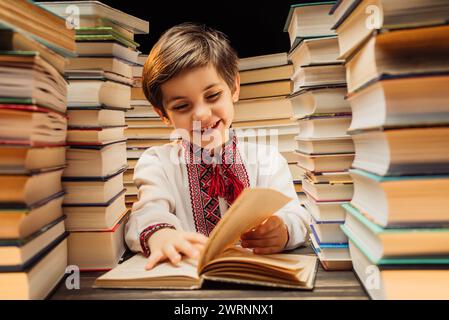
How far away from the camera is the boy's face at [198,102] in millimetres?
1062

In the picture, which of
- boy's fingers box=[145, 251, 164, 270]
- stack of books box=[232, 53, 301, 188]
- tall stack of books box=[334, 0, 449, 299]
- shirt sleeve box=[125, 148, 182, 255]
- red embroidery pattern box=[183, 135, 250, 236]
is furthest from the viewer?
stack of books box=[232, 53, 301, 188]

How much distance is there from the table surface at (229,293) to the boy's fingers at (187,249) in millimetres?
82

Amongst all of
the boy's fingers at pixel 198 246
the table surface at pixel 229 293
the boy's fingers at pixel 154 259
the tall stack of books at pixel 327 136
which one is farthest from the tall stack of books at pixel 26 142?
the tall stack of books at pixel 327 136

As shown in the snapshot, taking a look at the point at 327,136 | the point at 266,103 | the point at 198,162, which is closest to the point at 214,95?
the point at 198,162

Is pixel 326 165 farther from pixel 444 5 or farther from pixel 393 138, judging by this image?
Result: pixel 444 5

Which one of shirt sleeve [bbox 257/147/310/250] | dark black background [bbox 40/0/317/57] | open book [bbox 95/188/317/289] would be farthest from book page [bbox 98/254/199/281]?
dark black background [bbox 40/0/317/57]

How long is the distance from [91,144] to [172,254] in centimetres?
30

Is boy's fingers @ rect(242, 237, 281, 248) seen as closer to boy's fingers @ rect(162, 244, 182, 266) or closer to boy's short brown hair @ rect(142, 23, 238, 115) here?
boy's fingers @ rect(162, 244, 182, 266)

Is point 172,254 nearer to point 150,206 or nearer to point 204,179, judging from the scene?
point 150,206

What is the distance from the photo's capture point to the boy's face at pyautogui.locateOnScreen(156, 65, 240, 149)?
106 cm

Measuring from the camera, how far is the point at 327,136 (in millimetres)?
927
